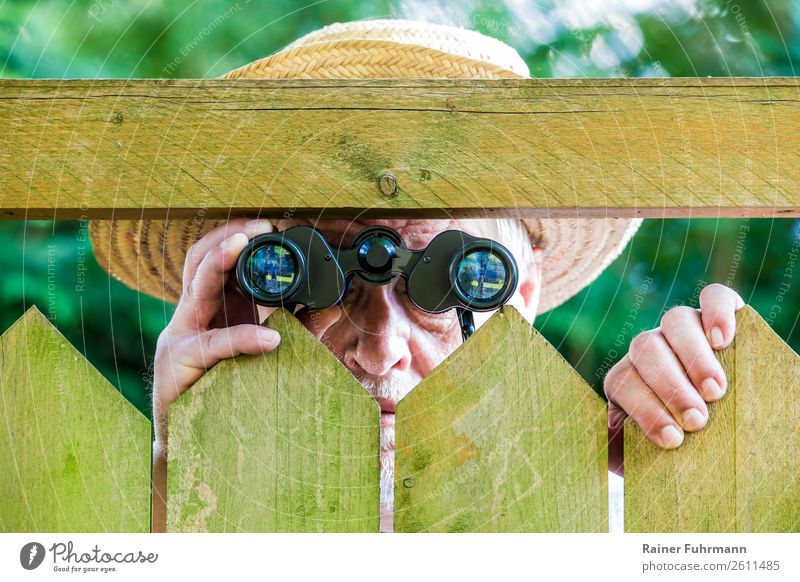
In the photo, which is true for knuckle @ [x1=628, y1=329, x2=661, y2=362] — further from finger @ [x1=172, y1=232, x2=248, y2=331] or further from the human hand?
finger @ [x1=172, y1=232, x2=248, y2=331]

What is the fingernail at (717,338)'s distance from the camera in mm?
878

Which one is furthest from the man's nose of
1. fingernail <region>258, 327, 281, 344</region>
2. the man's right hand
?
fingernail <region>258, 327, 281, 344</region>

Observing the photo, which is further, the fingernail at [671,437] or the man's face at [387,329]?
the man's face at [387,329]

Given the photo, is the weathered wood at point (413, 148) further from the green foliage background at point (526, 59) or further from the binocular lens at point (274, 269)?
the green foliage background at point (526, 59)

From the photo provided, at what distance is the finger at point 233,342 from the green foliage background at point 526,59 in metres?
1.20

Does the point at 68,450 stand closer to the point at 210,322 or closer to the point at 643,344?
the point at 210,322

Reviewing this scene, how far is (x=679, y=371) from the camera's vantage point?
895mm

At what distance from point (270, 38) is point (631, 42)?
3.50 ft

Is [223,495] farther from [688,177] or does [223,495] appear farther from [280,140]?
[688,177]

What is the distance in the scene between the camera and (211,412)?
867 millimetres

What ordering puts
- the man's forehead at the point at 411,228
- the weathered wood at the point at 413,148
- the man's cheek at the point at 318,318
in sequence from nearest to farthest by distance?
1. the weathered wood at the point at 413,148
2. the man's cheek at the point at 318,318
3. the man's forehead at the point at 411,228

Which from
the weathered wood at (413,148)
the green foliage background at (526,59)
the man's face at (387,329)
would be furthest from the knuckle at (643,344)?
the green foliage background at (526,59)
